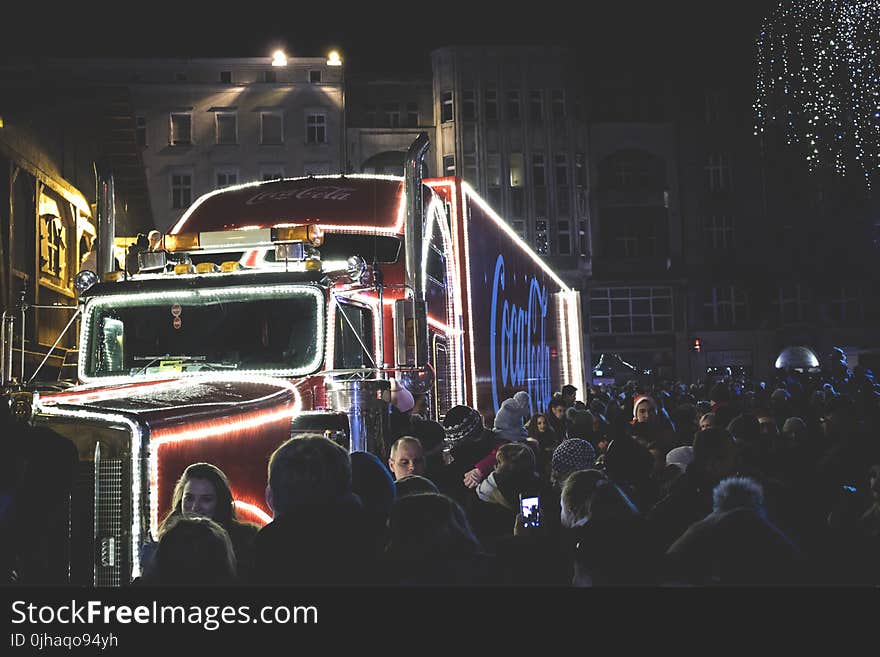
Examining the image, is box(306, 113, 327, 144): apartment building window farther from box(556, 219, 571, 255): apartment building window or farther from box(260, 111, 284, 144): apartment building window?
box(556, 219, 571, 255): apartment building window

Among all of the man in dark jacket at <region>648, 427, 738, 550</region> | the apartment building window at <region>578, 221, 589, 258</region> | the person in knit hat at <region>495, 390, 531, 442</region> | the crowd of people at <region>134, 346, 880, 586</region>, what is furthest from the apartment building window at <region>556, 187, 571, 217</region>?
the man in dark jacket at <region>648, 427, 738, 550</region>

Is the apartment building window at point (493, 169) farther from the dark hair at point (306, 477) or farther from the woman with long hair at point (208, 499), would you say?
the dark hair at point (306, 477)

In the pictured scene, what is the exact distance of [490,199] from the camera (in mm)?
53281

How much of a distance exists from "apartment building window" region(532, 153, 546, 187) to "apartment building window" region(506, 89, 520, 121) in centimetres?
218

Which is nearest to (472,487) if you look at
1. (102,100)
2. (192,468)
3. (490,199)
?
(192,468)

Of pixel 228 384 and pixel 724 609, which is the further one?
pixel 228 384

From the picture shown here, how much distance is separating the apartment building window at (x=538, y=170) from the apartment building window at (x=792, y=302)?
47.2 feet

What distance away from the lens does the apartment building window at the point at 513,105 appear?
54125mm

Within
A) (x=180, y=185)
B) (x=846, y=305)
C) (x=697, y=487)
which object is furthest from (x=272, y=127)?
(x=697, y=487)

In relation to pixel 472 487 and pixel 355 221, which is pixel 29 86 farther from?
pixel 472 487

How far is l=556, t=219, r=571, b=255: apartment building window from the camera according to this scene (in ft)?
175

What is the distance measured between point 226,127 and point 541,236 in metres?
16.2

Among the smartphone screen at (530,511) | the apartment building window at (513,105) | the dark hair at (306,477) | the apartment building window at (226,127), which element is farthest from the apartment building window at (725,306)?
the dark hair at (306,477)

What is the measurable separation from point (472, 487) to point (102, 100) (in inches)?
664
